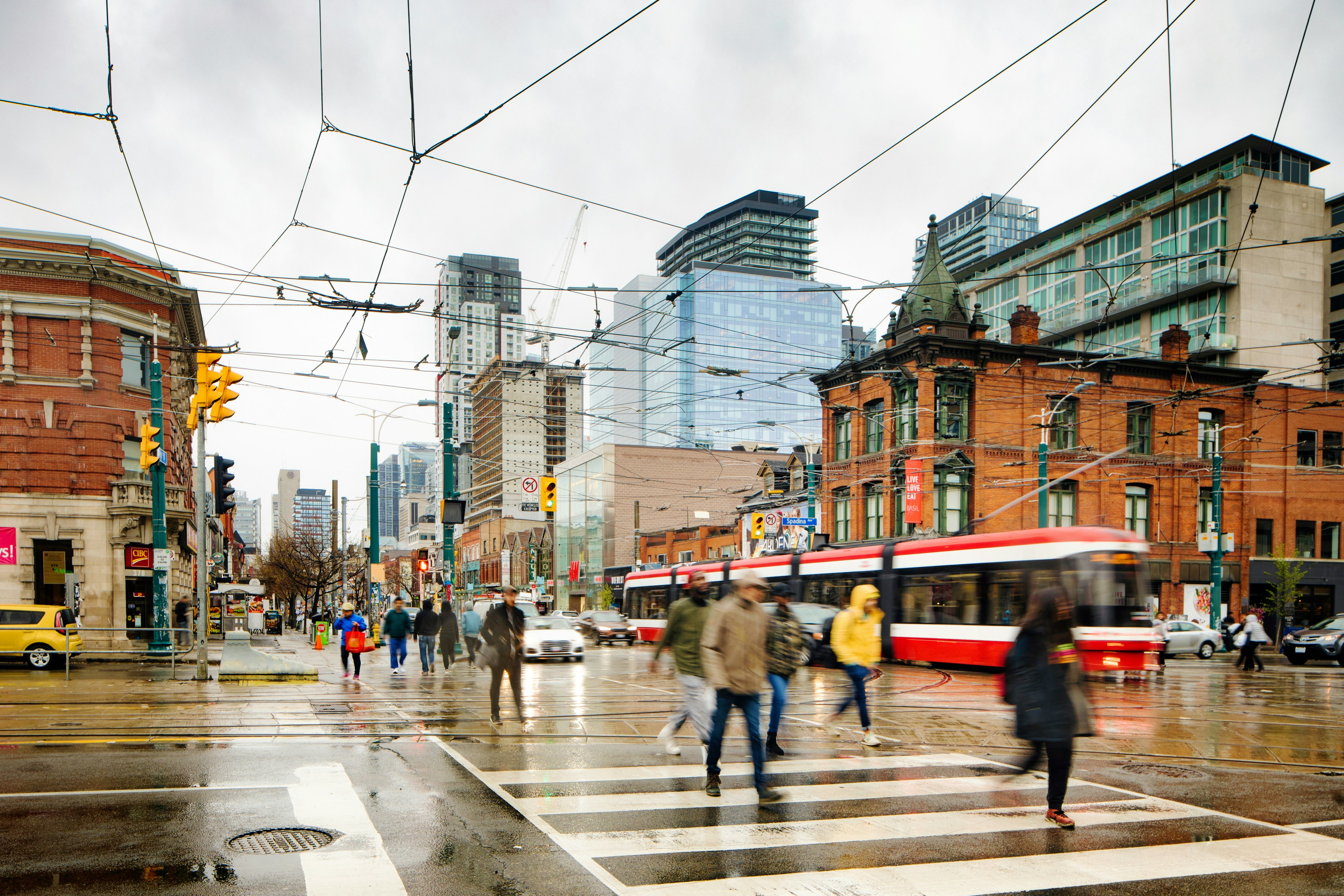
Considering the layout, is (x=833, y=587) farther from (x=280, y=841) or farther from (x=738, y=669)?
(x=280, y=841)

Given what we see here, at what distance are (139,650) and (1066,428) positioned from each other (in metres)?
37.4

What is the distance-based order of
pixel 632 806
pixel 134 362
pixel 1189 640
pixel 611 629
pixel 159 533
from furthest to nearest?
pixel 611 629, pixel 134 362, pixel 1189 640, pixel 159 533, pixel 632 806

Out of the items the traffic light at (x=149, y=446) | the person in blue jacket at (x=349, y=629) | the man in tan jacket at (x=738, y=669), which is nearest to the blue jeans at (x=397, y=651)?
the person in blue jacket at (x=349, y=629)

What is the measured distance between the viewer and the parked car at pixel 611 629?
40.9 meters

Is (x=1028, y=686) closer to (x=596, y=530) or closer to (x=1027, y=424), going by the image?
(x=1027, y=424)

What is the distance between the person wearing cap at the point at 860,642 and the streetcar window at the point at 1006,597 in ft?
33.7

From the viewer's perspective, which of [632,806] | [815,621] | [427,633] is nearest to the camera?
[632,806]

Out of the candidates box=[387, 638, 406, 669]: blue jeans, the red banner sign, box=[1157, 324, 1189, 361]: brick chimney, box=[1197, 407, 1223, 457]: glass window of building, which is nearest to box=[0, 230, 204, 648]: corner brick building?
box=[387, 638, 406, 669]: blue jeans

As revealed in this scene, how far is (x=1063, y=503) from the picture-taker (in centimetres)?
4469

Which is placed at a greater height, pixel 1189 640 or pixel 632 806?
pixel 632 806

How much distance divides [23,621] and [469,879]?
79.8ft

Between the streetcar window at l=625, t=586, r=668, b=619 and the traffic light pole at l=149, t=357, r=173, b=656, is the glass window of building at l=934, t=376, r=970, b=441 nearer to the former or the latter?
the streetcar window at l=625, t=586, r=668, b=619

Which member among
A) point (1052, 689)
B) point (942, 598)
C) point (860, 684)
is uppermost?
point (1052, 689)

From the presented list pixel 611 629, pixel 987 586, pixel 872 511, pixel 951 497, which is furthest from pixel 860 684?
pixel 872 511
